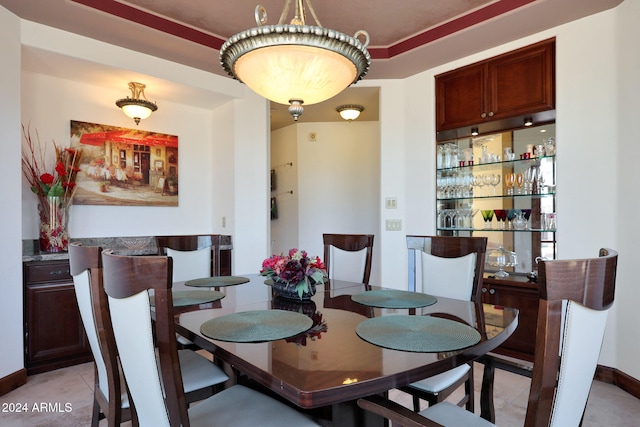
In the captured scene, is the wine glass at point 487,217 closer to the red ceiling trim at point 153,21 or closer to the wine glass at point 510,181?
the wine glass at point 510,181

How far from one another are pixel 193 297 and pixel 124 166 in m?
2.27

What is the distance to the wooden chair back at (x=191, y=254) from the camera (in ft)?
7.83

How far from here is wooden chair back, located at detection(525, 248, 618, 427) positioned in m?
0.75

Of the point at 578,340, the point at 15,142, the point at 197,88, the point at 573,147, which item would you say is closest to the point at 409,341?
the point at 578,340

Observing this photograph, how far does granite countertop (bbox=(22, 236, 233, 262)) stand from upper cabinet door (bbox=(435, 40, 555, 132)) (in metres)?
2.33

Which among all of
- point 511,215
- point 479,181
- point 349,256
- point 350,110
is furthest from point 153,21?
point 511,215

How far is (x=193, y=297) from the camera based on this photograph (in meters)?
1.73

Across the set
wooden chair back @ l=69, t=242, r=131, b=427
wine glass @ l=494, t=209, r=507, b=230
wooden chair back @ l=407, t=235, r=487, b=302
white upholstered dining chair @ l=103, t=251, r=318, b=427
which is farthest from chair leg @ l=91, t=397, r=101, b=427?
wine glass @ l=494, t=209, r=507, b=230

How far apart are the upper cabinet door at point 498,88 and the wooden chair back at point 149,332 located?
2.94 meters

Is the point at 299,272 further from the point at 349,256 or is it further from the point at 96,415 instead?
the point at 96,415

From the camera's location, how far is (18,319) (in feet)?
8.14

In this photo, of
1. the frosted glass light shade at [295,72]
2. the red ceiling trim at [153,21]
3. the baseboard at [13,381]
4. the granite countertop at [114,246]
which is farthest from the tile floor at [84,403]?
the red ceiling trim at [153,21]

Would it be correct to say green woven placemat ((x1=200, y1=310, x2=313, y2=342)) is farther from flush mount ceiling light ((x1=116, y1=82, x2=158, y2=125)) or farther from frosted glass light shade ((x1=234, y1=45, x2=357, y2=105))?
flush mount ceiling light ((x1=116, y1=82, x2=158, y2=125))

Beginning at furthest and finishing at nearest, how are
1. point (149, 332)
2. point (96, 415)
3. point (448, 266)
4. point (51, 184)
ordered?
point (51, 184)
point (448, 266)
point (96, 415)
point (149, 332)
